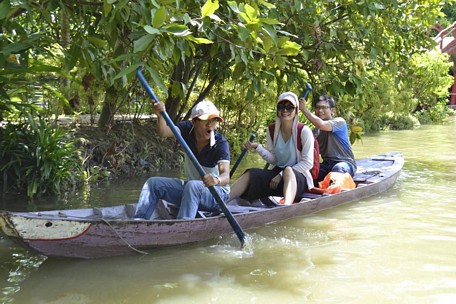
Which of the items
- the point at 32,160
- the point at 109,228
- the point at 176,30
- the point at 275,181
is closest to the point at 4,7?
the point at 176,30

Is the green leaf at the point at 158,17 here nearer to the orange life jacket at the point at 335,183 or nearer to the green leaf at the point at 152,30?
Answer: the green leaf at the point at 152,30

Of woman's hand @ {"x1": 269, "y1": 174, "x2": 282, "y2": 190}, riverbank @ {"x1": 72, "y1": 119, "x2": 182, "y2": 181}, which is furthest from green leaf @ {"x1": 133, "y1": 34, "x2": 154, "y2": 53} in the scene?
riverbank @ {"x1": 72, "y1": 119, "x2": 182, "y2": 181}

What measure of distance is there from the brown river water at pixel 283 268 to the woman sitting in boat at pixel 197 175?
0.40 m

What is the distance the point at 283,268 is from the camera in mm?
4188

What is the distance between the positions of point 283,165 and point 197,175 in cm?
129

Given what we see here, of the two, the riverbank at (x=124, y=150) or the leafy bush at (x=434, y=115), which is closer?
the riverbank at (x=124, y=150)

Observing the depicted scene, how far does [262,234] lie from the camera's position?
521 cm

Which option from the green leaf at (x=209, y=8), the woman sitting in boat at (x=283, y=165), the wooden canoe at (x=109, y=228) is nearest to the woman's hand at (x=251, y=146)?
the woman sitting in boat at (x=283, y=165)

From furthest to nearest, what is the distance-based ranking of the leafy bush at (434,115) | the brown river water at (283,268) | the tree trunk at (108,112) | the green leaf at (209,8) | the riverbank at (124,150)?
1. the leafy bush at (434,115)
2. the tree trunk at (108,112)
3. the riverbank at (124,150)
4. the brown river water at (283,268)
5. the green leaf at (209,8)

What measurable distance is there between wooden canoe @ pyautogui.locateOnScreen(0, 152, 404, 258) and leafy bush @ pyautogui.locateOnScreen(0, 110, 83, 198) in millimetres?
2200

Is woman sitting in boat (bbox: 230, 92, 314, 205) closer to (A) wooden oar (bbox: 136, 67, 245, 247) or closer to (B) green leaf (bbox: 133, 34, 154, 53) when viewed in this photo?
(A) wooden oar (bbox: 136, 67, 245, 247)

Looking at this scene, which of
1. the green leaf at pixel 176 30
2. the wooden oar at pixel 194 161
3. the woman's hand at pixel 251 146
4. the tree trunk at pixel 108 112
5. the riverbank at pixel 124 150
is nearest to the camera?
the green leaf at pixel 176 30

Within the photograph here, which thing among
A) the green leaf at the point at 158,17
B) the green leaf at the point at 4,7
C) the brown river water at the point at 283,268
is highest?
the green leaf at the point at 4,7

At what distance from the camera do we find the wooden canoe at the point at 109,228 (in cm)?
381
